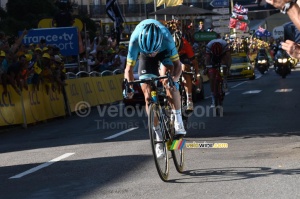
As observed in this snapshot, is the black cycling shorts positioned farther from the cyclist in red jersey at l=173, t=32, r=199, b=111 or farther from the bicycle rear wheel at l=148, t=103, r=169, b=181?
the cyclist in red jersey at l=173, t=32, r=199, b=111

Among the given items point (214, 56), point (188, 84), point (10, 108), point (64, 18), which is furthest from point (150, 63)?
point (64, 18)

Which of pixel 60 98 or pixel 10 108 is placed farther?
pixel 60 98

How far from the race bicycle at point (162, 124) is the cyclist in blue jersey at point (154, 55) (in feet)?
0.22

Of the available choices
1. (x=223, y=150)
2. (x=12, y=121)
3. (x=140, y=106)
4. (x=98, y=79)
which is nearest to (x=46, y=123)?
(x=12, y=121)

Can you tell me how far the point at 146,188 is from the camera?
9344 mm

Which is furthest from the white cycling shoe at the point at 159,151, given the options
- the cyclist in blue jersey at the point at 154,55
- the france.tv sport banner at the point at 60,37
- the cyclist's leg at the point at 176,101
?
the france.tv sport banner at the point at 60,37

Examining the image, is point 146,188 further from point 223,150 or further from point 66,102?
point 66,102

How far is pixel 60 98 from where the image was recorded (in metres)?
23.8

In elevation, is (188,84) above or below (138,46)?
below

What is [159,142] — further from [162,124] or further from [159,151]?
[162,124]

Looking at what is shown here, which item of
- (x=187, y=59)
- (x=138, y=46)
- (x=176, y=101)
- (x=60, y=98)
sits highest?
(x=138, y=46)

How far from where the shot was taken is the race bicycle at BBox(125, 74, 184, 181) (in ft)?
31.3

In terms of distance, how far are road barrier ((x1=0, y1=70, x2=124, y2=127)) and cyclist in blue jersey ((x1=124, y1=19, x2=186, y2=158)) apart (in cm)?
993

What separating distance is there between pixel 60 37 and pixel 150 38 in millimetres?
18632
